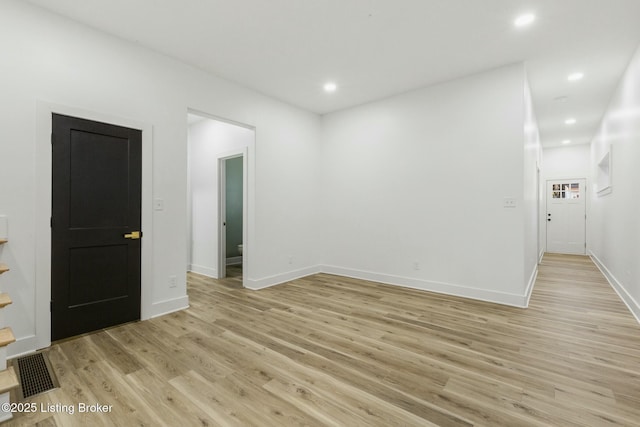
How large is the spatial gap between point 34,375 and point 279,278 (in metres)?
3.07

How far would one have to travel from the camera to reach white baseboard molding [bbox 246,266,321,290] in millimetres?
4555

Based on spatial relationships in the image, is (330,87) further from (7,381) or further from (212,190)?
(7,381)

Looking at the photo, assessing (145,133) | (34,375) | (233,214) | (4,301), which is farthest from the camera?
(233,214)

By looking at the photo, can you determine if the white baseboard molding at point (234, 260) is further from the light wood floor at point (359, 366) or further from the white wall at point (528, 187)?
the white wall at point (528, 187)

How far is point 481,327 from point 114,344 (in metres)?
3.52

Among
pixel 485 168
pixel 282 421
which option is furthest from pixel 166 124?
pixel 485 168

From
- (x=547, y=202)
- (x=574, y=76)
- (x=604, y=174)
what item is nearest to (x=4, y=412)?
(x=574, y=76)

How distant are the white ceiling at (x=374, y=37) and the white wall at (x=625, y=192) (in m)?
0.42

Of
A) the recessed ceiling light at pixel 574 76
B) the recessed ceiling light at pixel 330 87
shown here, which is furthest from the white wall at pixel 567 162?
the recessed ceiling light at pixel 330 87

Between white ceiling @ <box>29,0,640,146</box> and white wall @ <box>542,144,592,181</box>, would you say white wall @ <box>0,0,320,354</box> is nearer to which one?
white ceiling @ <box>29,0,640,146</box>

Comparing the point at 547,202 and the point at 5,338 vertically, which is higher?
the point at 547,202

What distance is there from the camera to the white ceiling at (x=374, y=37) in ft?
8.81

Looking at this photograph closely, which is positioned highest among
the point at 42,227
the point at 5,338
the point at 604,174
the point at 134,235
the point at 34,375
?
the point at 604,174

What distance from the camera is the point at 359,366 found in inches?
90.6
